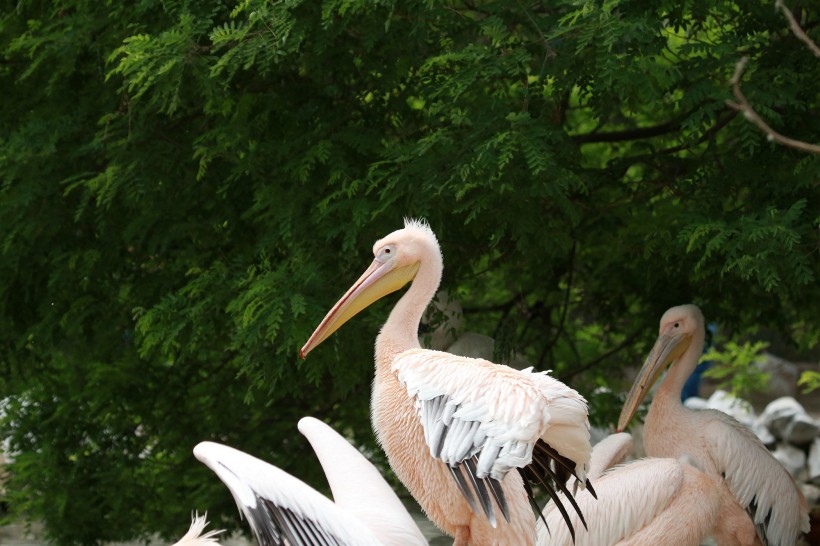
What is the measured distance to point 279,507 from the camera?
3242 millimetres

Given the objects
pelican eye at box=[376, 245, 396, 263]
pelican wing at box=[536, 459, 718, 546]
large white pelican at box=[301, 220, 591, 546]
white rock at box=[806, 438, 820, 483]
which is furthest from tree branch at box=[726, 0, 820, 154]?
white rock at box=[806, 438, 820, 483]

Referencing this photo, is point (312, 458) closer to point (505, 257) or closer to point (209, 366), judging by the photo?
point (209, 366)

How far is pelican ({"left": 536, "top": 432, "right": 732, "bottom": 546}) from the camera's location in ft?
16.6

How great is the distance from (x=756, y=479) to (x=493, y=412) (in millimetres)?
2518

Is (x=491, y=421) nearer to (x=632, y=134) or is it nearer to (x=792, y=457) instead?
(x=632, y=134)

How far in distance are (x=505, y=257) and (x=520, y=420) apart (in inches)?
114

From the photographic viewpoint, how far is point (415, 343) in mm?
4207

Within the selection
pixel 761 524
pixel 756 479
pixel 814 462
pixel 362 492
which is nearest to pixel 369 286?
pixel 362 492

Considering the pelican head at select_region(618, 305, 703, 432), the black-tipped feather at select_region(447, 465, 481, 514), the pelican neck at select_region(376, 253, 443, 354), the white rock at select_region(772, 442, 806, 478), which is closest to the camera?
the black-tipped feather at select_region(447, 465, 481, 514)

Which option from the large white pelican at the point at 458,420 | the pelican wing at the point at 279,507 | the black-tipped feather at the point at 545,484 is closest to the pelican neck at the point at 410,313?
the large white pelican at the point at 458,420

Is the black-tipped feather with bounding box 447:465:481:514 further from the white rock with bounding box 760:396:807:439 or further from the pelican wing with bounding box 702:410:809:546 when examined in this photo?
the white rock with bounding box 760:396:807:439

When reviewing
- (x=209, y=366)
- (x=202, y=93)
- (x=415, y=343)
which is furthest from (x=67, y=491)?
(x=415, y=343)

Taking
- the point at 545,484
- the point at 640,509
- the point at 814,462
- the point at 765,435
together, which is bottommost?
the point at 814,462

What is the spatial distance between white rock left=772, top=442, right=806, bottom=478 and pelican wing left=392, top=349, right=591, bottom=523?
7.11m
